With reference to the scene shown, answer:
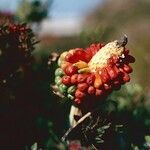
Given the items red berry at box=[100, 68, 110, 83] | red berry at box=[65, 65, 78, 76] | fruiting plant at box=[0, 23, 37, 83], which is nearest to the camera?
red berry at box=[100, 68, 110, 83]

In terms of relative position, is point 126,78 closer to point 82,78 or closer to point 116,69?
point 116,69

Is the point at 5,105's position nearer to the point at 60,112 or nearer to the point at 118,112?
the point at 60,112

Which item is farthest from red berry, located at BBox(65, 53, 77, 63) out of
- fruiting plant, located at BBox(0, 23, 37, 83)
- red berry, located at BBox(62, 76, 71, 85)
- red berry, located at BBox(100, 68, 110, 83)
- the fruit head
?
fruiting plant, located at BBox(0, 23, 37, 83)

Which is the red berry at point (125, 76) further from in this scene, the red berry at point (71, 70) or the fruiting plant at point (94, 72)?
the red berry at point (71, 70)

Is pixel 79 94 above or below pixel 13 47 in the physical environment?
below

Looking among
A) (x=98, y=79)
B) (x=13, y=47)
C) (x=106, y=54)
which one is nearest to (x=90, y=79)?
(x=98, y=79)

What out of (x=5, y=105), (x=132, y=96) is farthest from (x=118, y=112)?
(x=5, y=105)

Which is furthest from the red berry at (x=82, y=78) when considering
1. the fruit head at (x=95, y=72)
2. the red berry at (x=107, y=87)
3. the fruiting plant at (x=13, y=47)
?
the fruiting plant at (x=13, y=47)

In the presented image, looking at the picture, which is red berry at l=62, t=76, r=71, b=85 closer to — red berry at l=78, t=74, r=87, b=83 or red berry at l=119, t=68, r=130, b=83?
red berry at l=78, t=74, r=87, b=83
